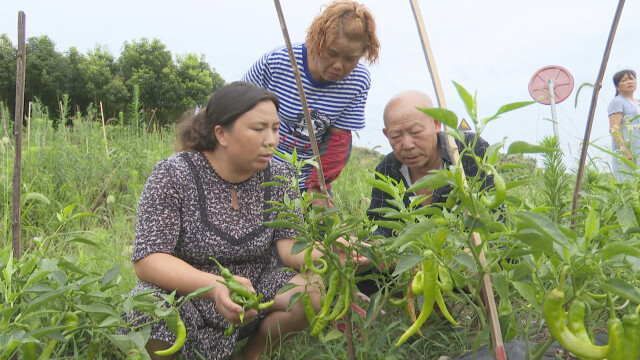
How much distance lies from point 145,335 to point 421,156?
118cm

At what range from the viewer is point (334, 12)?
218cm

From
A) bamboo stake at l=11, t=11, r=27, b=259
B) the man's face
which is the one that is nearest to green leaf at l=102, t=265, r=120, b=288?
bamboo stake at l=11, t=11, r=27, b=259

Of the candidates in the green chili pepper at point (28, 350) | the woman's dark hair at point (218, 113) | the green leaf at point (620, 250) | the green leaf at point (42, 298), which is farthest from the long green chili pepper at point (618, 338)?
the woman's dark hair at point (218, 113)

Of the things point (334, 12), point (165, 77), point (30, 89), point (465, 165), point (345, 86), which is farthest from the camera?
point (165, 77)

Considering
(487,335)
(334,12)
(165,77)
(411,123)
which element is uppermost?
(165,77)

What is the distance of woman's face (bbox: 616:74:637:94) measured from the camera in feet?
14.1

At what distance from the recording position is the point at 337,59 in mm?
2182

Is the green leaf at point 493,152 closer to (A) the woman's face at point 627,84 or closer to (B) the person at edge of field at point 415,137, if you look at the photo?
(B) the person at edge of field at point 415,137

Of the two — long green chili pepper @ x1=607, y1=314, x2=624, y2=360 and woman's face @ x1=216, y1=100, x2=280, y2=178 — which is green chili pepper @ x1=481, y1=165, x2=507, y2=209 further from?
woman's face @ x1=216, y1=100, x2=280, y2=178

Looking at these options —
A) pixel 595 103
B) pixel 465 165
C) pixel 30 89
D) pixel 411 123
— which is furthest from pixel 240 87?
pixel 30 89

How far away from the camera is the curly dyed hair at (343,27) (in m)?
2.13

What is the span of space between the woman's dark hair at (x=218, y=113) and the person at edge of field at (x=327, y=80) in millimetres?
456

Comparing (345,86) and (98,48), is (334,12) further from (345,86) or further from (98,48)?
(98,48)

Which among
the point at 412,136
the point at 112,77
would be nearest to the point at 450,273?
the point at 412,136
